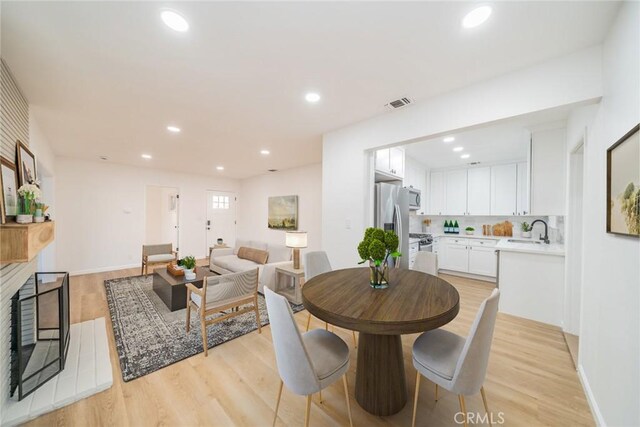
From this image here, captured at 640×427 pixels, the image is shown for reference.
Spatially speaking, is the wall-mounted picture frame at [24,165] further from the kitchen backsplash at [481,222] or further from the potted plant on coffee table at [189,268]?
the kitchen backsplash at [481,222]

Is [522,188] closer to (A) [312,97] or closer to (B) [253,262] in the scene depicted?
(A) [312,97]

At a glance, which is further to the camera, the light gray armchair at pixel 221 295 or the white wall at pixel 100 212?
the white wall at pixel 100 212

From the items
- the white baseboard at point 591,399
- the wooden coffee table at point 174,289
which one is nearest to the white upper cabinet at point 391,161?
the white baseboard at point 591,399

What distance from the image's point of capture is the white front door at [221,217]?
7332 mm

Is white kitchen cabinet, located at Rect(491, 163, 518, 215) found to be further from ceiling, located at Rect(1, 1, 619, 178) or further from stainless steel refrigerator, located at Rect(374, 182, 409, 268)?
ceiling, located at Rect(1, 1, 619, 178)

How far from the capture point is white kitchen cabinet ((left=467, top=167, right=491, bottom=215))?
202 inches

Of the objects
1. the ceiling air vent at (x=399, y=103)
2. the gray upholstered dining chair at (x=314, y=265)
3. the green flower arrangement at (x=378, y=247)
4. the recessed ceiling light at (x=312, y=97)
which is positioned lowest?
the gray upholstered dining chair at (x=314, y=265)

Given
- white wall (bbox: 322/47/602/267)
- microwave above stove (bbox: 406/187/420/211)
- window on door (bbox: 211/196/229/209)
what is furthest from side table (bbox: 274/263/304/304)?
window on door (bbox: 211/196/229/209)

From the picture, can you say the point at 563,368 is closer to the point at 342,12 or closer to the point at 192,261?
the point at 342,12

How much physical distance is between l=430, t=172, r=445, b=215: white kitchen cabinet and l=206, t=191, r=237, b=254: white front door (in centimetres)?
594

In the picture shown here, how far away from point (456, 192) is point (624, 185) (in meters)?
4.56

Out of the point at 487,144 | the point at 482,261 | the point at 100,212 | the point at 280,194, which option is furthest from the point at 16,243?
the point at 482,261

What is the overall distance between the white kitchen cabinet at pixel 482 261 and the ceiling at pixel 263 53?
3.81m

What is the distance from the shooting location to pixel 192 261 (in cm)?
373
